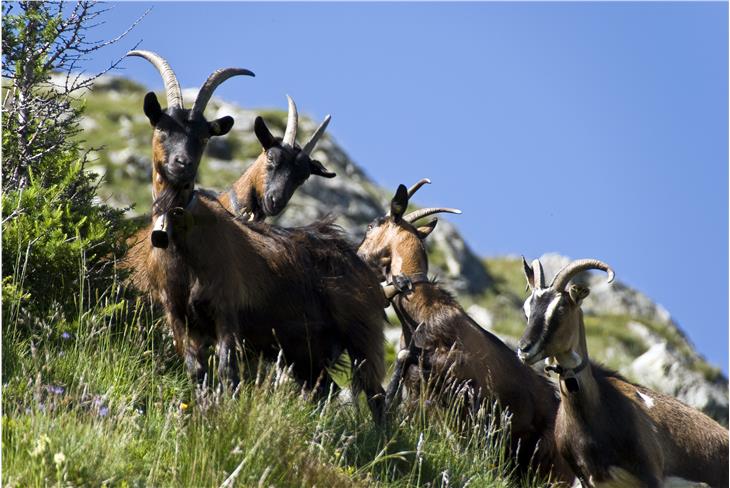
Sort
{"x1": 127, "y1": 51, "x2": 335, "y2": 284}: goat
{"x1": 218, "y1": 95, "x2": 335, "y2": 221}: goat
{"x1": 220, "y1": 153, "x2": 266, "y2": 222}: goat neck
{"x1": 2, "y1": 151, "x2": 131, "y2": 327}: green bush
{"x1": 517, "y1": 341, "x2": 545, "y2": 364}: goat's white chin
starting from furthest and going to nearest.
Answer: {"x1": 220, "y1": 153, "x2": 266, "y2": 222}: goat neck, {"x1": 218, "y1": 95, "x2": 335, "y2": 221}: goat, {"x1": 517, "y1": 341, "x2": 545, "y2": 364}: goat's white chin, {"x1": 2, "y1": 151, "x2": 131, "y2": 327}: green bush, {"x1": 127, "y1": 51, "x2": 335, "y2": 284}: goat

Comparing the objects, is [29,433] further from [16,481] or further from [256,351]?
[256,351]

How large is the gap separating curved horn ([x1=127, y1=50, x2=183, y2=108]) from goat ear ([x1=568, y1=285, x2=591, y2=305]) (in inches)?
128

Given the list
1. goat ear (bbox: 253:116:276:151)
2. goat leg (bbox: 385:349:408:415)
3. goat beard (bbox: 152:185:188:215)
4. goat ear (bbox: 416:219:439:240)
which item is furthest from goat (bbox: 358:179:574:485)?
goat beard (bbox: 152:185:188:215)

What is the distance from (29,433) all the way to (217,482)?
1003 millimetres

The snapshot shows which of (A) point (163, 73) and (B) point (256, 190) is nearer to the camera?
(A) point (163, 73)

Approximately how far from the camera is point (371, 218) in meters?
38.5

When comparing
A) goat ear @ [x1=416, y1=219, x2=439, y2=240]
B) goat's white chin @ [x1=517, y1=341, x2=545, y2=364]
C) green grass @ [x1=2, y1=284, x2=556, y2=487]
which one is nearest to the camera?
green grass @ [x1=2, y1=284, x2=556, y2=487]

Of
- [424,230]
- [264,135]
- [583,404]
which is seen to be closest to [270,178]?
[264,135]

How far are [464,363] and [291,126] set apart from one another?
120 inches

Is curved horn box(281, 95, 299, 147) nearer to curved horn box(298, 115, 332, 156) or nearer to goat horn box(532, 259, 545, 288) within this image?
curved horn box(298, 115, 332, 156)

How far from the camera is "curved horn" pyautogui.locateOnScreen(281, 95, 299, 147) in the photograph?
11.9m

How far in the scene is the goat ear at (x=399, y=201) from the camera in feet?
38.3

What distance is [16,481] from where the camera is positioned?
5922 millimetres

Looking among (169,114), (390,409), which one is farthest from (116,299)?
(390,409)
